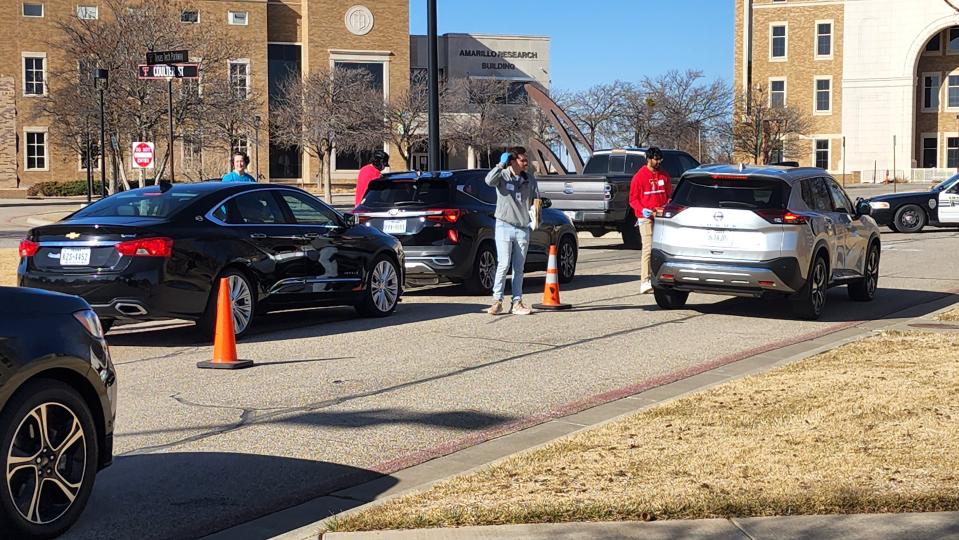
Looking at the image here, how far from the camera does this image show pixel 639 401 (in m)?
9.02

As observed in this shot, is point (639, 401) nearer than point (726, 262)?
Yes

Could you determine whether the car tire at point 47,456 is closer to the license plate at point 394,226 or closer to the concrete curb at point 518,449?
the concrete curb at point 518,449

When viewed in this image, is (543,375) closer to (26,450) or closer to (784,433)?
(784,433)

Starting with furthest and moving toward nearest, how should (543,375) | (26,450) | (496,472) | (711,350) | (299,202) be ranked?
(299,202) < (711,350) < (543,375) < (496,472) < (26,450)

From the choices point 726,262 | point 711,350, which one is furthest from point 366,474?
point 726,262

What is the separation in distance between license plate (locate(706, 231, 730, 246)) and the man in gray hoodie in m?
2.00

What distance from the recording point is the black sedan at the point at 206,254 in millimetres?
11234

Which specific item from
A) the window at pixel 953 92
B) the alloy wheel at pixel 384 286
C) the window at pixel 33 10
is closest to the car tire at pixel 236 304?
the alloy wheel at pixel 384 286

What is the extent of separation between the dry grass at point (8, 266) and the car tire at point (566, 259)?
26.0 feet

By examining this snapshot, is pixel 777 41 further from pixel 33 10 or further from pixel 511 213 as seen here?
pixel 511 213

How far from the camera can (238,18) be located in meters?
76.6

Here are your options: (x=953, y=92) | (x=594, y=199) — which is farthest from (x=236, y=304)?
(x=953, y=92)

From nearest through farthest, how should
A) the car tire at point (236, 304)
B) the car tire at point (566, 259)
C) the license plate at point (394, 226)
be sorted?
the car tire at point (236, 304)
the license plate at point (394, 226)
the car tire at point (566, 259)

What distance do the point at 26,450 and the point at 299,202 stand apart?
26.8ft
